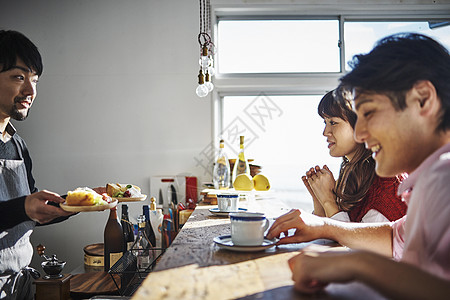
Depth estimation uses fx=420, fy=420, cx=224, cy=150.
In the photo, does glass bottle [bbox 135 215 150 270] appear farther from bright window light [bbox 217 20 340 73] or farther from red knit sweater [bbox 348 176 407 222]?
bright window light [bbox 217 20 340 73]

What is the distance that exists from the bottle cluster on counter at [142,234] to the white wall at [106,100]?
2.87 ft

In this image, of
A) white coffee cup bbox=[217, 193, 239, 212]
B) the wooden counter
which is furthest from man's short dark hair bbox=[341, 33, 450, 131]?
white coffee cup bbox=[217, 193, 239, 212]

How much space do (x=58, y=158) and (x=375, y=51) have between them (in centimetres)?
274

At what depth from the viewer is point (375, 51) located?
0.88 m

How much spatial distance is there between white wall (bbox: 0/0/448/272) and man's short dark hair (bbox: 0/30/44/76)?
124 cm

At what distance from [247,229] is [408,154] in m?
0.42

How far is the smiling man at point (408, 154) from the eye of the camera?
0.65 meters

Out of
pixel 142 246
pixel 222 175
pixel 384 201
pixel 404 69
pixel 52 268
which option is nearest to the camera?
pixel 404 69

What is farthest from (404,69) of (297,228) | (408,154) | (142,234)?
(142,234)

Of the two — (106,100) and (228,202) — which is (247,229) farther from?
(106,100)

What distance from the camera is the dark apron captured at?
1654 mm

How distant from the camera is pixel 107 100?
3.11 m

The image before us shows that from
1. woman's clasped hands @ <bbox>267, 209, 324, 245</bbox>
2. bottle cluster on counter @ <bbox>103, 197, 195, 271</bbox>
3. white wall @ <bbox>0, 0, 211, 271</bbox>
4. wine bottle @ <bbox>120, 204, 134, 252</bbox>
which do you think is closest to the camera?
woman's clasped hands @ <bbox>267, 209, 324, 245</bbox>

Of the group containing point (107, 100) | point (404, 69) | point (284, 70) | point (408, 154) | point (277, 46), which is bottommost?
point (408, 154)
